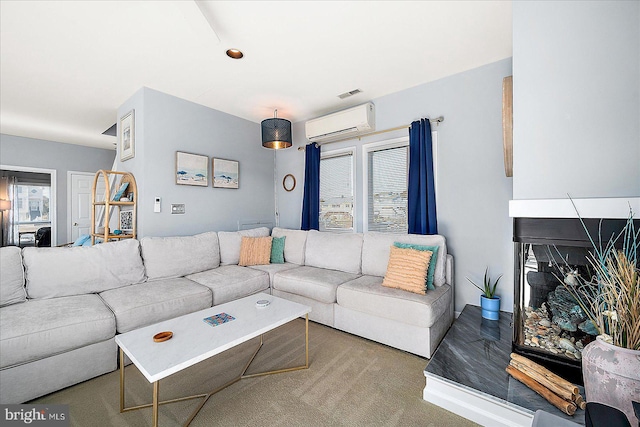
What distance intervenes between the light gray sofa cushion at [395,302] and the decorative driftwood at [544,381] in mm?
608

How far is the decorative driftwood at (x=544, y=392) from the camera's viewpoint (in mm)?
1261

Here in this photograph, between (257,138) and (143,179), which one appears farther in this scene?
(257,138)

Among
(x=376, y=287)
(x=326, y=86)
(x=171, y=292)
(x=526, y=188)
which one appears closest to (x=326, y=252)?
(x=376, y=287)

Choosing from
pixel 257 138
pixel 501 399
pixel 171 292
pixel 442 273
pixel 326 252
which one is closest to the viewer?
pixel 501 399

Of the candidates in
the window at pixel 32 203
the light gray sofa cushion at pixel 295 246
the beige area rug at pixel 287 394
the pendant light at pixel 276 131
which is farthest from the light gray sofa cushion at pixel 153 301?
the window at pixel 32 203

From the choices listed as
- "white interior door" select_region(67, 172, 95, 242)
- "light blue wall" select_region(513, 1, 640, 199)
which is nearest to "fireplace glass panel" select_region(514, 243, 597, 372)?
"light blue wall" select_region(513, 1, 640, 199)

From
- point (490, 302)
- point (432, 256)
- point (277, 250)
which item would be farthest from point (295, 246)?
point (490, 302)

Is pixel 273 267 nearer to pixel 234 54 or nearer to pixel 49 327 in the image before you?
pixel 49 327

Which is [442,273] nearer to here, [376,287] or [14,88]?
[376,287]

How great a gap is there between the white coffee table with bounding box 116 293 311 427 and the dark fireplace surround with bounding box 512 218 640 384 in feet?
4.59

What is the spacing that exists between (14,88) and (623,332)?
5484mm

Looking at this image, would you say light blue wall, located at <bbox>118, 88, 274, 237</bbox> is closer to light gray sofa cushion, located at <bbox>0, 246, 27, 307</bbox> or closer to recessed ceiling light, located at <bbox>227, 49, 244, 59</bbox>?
light gray sofa cushion, located at <bbox>0, 246, 27, 307</bbox>

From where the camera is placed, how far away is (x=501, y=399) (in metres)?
1.40

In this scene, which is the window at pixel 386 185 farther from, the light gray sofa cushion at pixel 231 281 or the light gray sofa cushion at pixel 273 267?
the light gray sofa cushion at pixel 231 281
